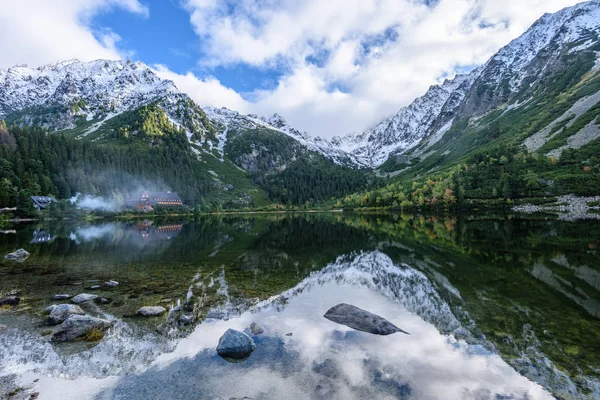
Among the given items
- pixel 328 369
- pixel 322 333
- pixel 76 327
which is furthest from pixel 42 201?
pixel 328 369

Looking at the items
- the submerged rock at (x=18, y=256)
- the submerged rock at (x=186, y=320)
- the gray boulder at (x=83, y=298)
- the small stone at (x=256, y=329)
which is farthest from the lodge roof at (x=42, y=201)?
the small stone at (x=256, y=329)

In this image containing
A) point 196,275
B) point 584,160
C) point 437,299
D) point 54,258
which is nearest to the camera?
point 437,299

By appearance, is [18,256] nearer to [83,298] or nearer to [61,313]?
[83,298]

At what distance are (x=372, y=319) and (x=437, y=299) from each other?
623 cm

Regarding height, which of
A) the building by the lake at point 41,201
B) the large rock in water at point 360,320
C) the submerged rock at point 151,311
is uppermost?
the building by the lake at point 41,201

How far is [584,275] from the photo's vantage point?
21875mm

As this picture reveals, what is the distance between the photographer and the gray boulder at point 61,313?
15.4 meters

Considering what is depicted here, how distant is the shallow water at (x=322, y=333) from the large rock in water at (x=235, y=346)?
1.03 ft

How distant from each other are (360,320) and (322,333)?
7.33 feet

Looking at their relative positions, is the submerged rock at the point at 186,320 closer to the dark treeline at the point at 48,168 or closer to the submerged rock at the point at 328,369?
the submerged rock at the point at 328,369

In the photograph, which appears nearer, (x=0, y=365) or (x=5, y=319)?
(x=0, y=365)

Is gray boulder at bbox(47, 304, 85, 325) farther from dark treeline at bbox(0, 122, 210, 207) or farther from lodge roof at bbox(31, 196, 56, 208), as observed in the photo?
lodge roof at bbox(31, 196, 56, 208)

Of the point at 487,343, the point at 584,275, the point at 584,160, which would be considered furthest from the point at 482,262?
the point at 584,160

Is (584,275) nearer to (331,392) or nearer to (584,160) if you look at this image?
(331,392)
